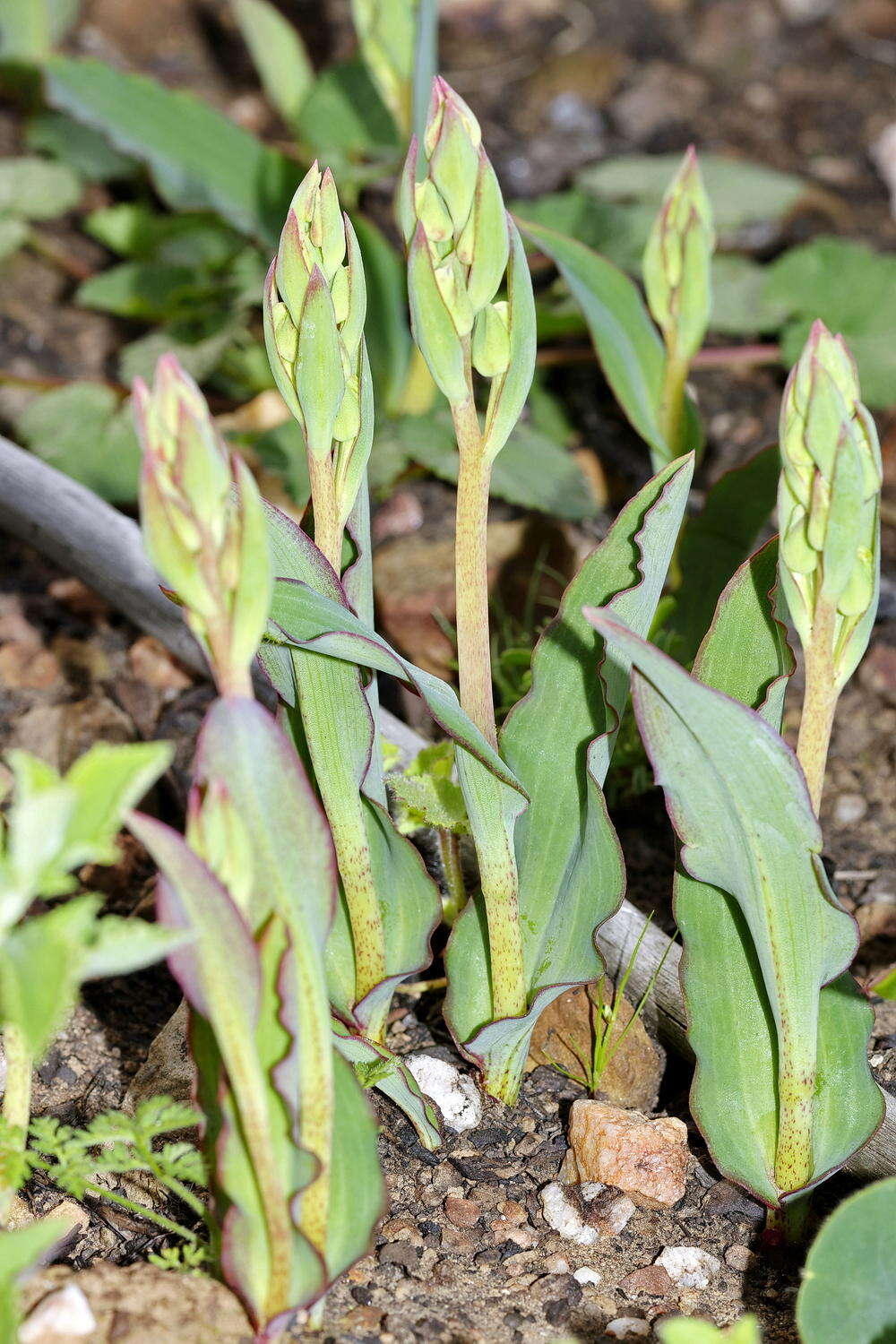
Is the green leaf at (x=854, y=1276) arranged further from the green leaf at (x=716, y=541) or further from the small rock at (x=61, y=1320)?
the green leaf at (x=716, y=541)

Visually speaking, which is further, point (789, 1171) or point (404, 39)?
point (404, 39)

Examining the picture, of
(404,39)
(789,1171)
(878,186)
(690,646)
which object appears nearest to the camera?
(789,1171)

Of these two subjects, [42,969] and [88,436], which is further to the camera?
[88,436]

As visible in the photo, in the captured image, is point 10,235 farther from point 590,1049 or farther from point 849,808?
point 590,1049

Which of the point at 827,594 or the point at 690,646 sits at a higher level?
the point at 827,594

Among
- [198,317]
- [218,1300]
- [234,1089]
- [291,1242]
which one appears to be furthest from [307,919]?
[198,317]

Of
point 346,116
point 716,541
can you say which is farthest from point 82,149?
point 716,541

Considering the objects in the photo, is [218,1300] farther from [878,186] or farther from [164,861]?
[878,186]
